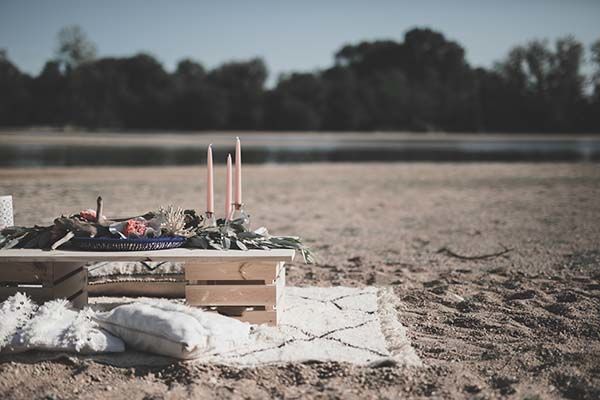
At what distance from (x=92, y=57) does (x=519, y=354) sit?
103 metres

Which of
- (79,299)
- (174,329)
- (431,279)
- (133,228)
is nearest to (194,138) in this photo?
(431,279)

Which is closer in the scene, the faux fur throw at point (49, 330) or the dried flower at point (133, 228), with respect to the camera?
the faux fur throw at point (49, 330)

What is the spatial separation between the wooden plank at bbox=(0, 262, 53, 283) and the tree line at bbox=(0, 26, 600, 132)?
83.8 metres

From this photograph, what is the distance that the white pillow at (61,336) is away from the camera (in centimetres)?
402

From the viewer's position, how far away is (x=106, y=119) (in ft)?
288

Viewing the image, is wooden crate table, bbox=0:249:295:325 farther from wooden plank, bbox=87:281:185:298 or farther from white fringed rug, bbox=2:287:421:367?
wooden plank, bbox=87:281:185:298

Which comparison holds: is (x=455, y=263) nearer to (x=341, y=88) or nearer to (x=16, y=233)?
(x=16, y=233)

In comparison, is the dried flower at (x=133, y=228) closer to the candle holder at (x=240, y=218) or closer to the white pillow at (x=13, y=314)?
the candle holder at (x=240, y=218)

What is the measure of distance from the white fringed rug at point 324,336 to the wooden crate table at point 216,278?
0.63ft

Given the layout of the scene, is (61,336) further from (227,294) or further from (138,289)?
(138,289)

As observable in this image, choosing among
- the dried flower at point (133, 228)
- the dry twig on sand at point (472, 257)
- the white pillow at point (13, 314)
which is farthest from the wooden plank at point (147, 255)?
the dry twig on sand at point (472, 257)

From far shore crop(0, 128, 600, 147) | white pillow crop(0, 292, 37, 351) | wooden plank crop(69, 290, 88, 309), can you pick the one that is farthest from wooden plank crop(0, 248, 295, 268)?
far shore crop(0, 128, 600, 147)

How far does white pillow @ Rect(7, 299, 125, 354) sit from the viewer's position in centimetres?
402

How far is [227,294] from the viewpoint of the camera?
454cm
